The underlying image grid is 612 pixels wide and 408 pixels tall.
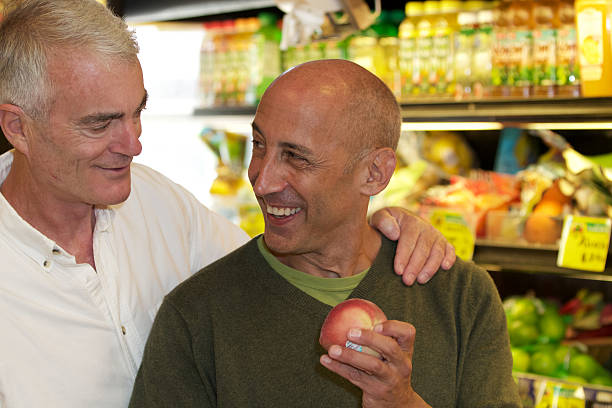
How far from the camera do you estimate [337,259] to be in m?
1.68

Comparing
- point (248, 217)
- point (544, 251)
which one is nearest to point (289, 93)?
point (544, 251)

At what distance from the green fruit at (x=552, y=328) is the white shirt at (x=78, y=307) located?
1760mm

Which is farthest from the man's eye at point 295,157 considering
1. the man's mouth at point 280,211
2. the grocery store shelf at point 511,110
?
the grocery store shelf at point 511,110

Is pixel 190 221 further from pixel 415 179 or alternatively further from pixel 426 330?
pixel 415 179

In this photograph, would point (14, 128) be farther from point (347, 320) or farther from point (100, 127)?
point (347, 320)

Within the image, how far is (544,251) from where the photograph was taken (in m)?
2.66

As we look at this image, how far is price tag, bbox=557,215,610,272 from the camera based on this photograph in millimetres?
2461

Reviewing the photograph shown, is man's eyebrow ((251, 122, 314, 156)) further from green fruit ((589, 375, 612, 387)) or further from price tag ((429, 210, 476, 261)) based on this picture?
green fruit ((589, 375, 612, 387))

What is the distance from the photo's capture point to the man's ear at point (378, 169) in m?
1.62

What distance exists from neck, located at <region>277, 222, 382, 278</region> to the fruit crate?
1175mm

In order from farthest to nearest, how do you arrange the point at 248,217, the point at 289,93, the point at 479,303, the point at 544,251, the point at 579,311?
the point at 248,217, the point at 579,311, the point at 544,251, the point at 479,303, the point at 289,93

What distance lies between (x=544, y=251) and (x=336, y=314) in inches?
62.5

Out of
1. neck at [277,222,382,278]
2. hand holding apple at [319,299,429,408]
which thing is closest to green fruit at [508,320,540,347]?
neck at [277,222,382,278]

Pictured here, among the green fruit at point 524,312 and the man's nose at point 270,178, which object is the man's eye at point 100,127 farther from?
the green fruit at point 524,312
